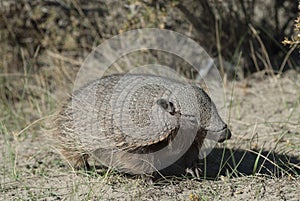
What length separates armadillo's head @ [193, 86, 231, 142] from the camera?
3799mm

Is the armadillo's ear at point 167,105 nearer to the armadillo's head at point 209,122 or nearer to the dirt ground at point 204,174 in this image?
the armadillo's head at point 209,122

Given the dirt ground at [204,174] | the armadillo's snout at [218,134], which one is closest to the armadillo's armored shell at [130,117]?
the armadillo's snout at [218,134]

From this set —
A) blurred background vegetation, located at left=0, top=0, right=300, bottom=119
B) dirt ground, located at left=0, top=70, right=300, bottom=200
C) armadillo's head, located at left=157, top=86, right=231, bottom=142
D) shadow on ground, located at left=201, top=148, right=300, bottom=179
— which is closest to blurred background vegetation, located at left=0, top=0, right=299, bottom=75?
blurred background vegetation, located at left=0, top=0, right=300, bottom=119

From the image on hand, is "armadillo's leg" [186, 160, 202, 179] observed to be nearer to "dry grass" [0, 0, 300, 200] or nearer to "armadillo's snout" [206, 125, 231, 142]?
"dry grass" [0, 0, 300, 200]

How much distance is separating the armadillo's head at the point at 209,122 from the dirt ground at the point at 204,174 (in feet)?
0.98

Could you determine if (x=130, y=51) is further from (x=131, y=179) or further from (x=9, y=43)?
(x=131, y=179)

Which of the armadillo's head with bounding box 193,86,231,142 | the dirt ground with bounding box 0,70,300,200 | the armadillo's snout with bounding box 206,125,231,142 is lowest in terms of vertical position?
the dirt ground with bounding box 0,70,300,200

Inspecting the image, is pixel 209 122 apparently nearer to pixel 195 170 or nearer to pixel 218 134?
pixel 218 134

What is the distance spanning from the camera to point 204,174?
414cm

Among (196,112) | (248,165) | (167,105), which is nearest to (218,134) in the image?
(196,112)

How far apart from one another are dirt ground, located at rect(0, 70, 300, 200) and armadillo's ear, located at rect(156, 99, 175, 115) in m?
0.59

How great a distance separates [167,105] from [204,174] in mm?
703

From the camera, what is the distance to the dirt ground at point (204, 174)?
12.9ft

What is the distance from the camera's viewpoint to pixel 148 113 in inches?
149
